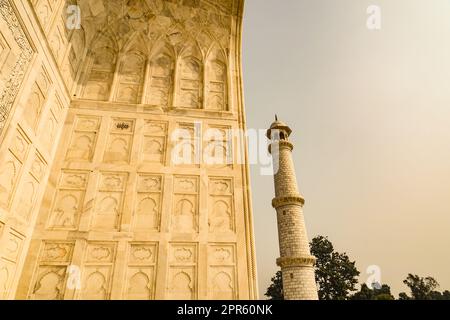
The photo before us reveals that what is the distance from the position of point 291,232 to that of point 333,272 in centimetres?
2936

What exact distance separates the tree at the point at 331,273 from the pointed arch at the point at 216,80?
38.0 m

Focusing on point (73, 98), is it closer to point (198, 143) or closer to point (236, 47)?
point (198, 143)

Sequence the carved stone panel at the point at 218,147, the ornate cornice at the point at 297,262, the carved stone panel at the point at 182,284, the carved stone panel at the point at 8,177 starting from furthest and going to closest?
the ornate cornice at the point at 297,262
the carved stone panel at the point at 218,147
the carved stone panel at the point at 182,284
the carved stone panel at the point at 8,177

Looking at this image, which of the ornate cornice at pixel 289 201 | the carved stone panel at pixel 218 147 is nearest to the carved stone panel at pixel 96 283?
the carved stone panel at pixel 218 147

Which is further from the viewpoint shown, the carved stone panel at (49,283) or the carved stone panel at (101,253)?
the carved stone panel at (101,253)

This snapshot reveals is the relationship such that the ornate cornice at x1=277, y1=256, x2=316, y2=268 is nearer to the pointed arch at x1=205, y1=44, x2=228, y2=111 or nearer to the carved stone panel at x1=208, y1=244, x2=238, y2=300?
the carved stone panel at x1=208, y1=244, x2=238, y2=300

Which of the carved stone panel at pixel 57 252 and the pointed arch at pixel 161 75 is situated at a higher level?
the pointed arch at pixel 161 75

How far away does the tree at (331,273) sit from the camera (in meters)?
37.6

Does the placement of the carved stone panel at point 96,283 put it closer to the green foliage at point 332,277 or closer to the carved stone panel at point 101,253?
the carved stone panel at point 101,253

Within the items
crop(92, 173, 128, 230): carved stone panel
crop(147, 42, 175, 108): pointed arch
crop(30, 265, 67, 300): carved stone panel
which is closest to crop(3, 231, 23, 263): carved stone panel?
crop(30, 265, 67, 300): carved stone panel

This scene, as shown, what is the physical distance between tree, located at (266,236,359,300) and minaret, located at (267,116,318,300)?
26.7 m

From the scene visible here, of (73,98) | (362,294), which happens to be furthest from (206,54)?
(362,294)
